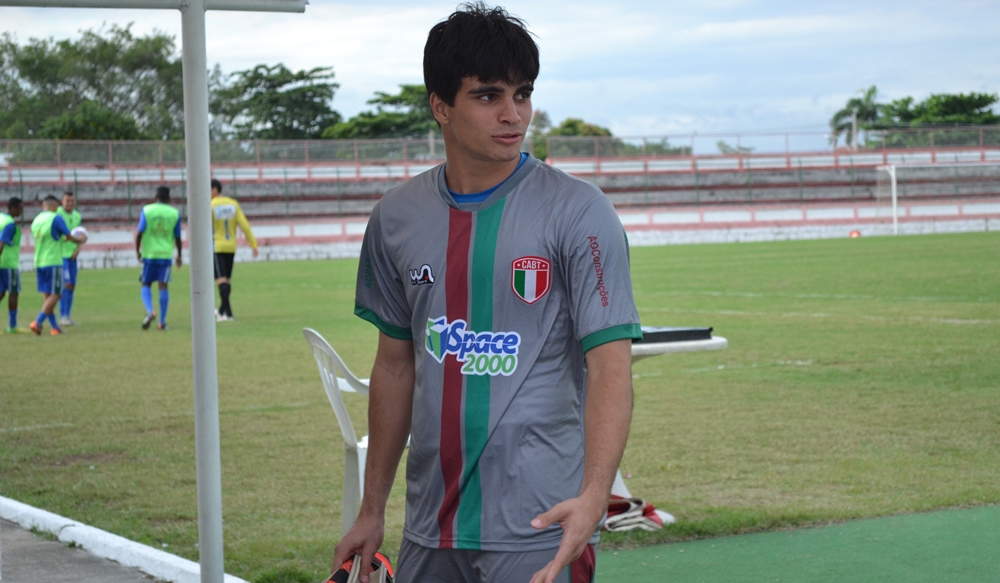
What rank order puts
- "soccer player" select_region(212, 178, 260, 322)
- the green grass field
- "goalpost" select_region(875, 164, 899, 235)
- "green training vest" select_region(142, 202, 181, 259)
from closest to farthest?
the green grass field → "green training vest" select_region(142, 202, 181, 259) → "soccer player" select_region(212, 178, 260, 322) → "goalpost" select_region(875, 164, 899, 235)

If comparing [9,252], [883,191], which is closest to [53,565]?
[9,252]

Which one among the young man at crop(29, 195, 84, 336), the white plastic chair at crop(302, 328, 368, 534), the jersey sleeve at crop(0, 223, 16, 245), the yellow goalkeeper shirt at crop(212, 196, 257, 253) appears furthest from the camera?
the yellow goalkeeper shirt at crop(212, 196, 257, 253)

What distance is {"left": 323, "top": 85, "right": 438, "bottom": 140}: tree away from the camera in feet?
249

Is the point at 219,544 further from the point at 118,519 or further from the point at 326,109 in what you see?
the point at 326,109

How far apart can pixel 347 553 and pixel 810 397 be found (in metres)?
6.61

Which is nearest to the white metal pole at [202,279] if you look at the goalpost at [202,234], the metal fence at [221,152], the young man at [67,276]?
the goalpost at [202,234]

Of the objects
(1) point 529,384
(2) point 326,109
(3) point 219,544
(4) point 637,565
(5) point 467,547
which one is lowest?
(4) point 637,565

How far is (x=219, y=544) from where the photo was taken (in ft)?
11.1

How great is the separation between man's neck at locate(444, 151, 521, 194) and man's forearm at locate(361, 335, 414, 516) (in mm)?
399

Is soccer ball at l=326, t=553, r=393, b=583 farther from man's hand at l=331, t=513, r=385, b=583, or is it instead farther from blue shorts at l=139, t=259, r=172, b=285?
blue shorts at l=139, t=259, r=172, b=285

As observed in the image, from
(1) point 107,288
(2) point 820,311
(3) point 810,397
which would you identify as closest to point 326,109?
(1) point 107,288

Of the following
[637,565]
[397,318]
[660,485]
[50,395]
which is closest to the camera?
[397,318]

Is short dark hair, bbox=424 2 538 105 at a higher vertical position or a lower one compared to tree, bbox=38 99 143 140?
lower

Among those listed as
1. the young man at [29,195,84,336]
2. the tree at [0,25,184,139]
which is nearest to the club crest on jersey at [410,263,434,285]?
the young man at [29,195,84,336]
